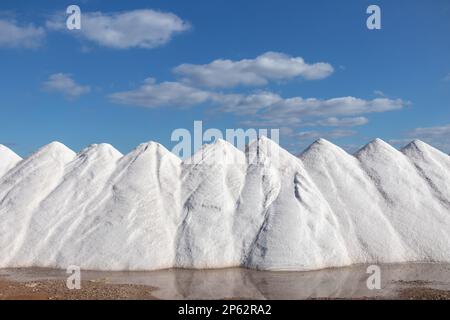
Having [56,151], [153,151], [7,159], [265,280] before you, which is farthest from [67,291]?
[7,159]

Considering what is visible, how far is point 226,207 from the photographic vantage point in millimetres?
23703

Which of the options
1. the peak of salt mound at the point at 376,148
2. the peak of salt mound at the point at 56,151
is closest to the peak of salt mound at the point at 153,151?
the peak of salt mound at the point at 56,151

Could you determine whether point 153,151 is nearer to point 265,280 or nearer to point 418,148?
point 265,280

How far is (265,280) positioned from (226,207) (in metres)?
5.76

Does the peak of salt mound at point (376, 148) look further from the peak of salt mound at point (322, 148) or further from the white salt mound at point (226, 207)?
the peak of salt mound at point (322, 148)

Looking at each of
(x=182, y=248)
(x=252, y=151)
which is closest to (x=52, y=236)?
(x=182, y=248)

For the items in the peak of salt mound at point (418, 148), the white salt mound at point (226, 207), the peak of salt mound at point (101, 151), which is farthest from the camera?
the peak of salt mound at point (418, 148)

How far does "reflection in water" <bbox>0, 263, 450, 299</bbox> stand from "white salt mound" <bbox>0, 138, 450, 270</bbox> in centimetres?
83

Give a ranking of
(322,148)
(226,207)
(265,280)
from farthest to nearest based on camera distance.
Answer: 1. (322,148)
2. (226,207)
3. (265,280)

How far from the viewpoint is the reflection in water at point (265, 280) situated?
16609mm

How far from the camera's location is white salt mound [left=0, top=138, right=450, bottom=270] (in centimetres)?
2159

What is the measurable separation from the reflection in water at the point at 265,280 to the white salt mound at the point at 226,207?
2.72 ft

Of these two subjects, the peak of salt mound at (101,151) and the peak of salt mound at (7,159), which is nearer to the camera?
the peak of salt mound at (101,151)

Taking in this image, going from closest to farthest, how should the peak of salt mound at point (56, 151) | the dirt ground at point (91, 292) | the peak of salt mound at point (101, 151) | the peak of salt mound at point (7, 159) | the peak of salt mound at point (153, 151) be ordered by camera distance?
the dirt ground at point (91, 292) → the peak of salt mound at point (153, 151) → the peak of salt mound at point (101, 151) → the peak of salt mound at point (56, 151) → the peak of salt mound at point (7, 159)
